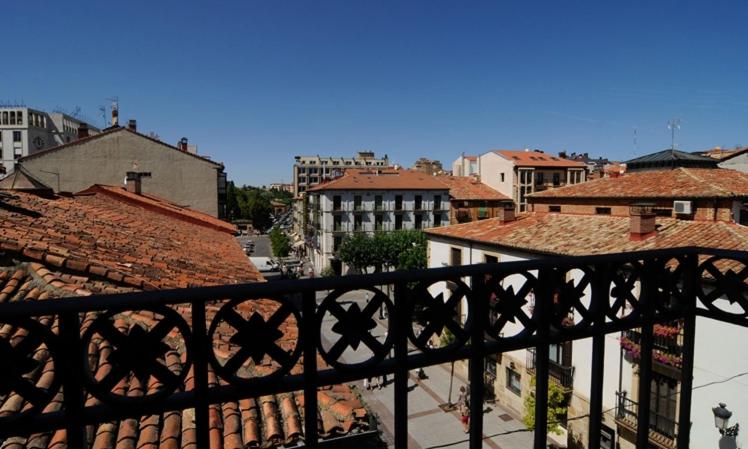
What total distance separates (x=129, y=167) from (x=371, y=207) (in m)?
22.4

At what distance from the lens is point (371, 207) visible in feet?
136

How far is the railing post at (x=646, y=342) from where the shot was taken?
2178mm

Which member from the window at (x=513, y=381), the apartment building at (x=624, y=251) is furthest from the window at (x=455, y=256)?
the window at (x=513, y=381)

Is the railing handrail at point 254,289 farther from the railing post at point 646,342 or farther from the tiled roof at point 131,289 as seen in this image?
the railing post at point 646,342

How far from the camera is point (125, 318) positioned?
4391mm

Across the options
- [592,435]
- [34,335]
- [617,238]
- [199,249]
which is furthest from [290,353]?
[617,238]

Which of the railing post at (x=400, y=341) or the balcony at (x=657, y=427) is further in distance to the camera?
the balcony at (x=657, y=427)

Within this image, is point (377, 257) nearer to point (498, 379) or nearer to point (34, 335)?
point (498, 379)

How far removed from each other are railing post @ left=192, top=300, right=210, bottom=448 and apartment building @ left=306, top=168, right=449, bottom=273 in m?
39.1

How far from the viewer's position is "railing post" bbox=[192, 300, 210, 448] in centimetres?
132

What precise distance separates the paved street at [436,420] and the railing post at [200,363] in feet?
39.0

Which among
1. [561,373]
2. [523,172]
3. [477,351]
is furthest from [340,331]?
[523,172]

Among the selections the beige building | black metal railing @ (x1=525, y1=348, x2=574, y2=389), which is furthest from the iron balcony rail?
the beige building

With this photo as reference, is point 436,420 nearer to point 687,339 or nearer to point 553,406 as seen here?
point 553,406
